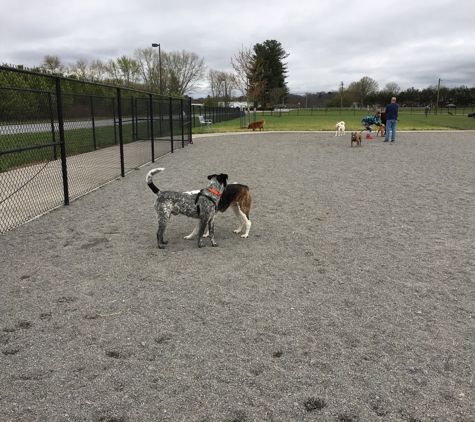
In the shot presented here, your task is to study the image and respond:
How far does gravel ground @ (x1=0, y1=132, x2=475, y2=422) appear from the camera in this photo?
7.76 feet

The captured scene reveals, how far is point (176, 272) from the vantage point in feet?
13.8

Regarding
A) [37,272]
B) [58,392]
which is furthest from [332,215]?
[58,392]

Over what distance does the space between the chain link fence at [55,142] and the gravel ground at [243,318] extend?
109 centimetres

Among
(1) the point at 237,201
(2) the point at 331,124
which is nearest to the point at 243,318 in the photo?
(1) the point at 237,201

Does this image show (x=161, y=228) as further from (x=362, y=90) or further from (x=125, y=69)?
(x=362, y=90)

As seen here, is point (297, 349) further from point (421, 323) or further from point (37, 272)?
point (37, 272)

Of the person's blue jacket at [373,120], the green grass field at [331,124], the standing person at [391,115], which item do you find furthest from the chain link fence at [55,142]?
the green grass field at [331,124]

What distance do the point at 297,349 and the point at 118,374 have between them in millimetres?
1208

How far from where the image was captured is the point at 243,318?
10.8 ft

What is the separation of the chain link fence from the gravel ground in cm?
109

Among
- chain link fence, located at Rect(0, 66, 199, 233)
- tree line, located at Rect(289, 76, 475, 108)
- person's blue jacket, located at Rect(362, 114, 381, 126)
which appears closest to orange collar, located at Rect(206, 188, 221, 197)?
chain link fence, located at Rect(0, 66, 199, 233)

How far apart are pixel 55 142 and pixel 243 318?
4769 millimetres

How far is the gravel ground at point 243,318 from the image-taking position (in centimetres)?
237

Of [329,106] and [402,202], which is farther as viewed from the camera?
[329,106]
